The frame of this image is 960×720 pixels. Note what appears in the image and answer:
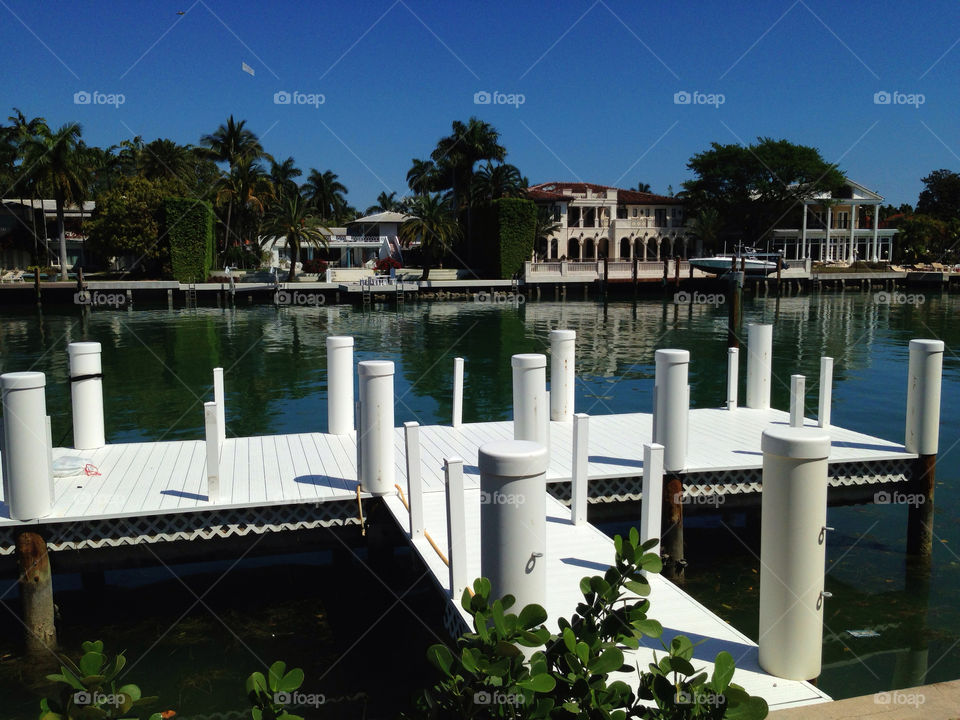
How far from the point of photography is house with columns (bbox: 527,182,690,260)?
288ft

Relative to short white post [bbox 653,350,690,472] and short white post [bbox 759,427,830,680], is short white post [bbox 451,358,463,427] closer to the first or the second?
short white post [bbox 653,350,690,472]

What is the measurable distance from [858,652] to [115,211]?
6081cm

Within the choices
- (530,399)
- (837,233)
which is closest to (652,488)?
(530,399)

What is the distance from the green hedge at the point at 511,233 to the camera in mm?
64562

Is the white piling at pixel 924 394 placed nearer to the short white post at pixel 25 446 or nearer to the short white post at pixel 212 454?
the short white post at pixel 212 454

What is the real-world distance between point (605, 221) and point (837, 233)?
25798 millimetres

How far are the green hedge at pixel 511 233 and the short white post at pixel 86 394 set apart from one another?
56.1 meters

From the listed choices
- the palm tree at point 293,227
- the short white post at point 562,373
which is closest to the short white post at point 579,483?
the short white post at point 562,373

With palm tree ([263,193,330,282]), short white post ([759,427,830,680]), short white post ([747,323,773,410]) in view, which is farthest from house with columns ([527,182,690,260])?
short white post ([759,427,830,680])

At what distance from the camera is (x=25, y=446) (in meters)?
6.75

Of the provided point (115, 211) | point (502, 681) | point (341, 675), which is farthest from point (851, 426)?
point (115, 211)

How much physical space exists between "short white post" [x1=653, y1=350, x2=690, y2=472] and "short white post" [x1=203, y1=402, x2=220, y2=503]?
408 centimetres

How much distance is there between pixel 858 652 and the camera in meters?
7.49

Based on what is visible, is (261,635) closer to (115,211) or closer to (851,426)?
(851,426)
